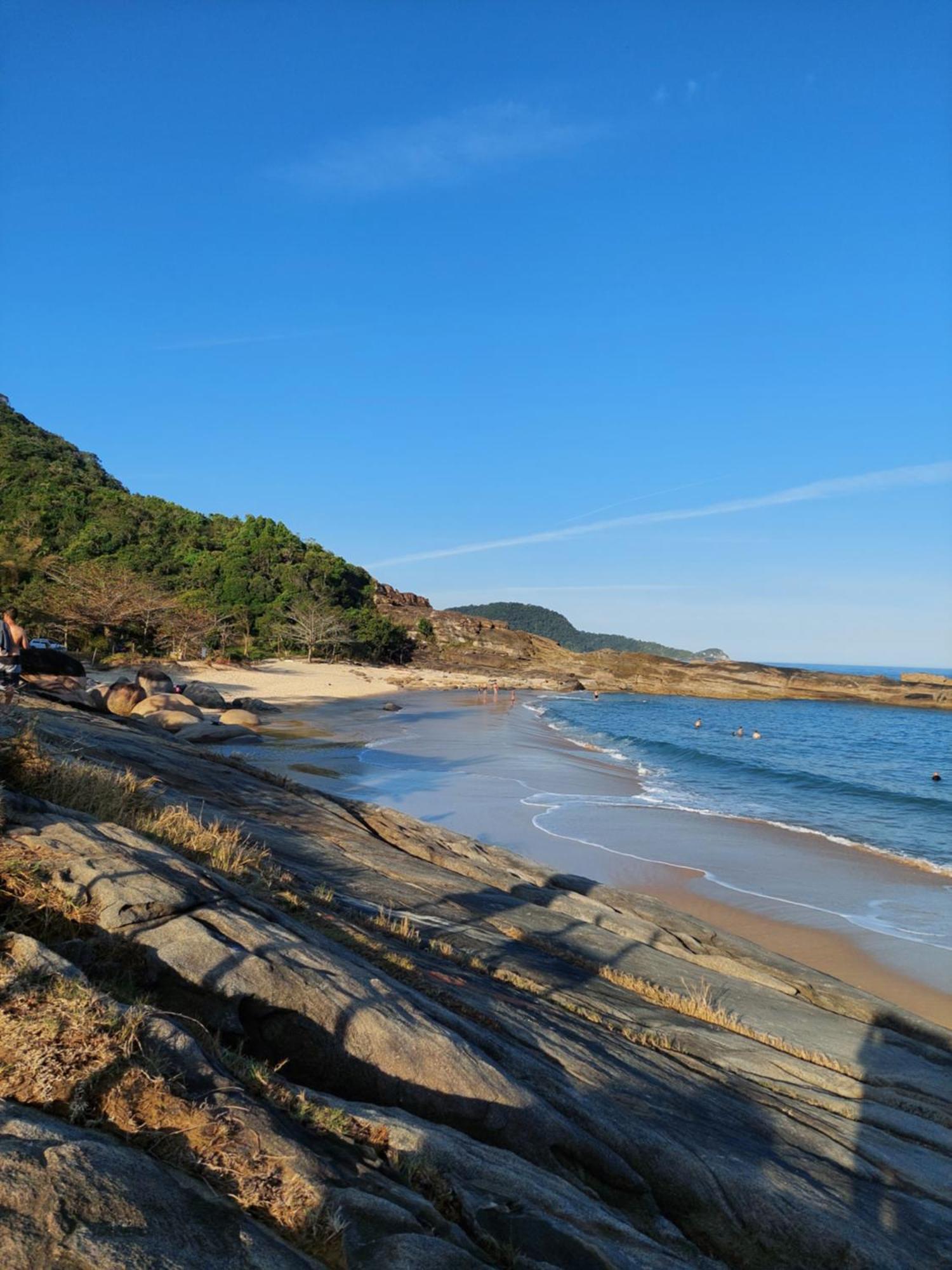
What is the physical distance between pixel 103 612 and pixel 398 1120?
149 feet

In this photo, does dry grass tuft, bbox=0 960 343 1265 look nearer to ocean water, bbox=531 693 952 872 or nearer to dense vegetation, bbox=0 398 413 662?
ocean water, bbox=531 693 952 872

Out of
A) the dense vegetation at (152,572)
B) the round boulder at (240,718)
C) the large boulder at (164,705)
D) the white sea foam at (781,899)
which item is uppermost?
the dense vegetation at (152,572)

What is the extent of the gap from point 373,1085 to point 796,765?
34887 millimetres

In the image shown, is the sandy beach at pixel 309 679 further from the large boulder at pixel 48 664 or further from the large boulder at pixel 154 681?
the large boulder at pixel 48 664

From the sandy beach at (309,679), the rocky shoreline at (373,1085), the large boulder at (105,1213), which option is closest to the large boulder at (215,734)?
the sandy beach at (309,679)

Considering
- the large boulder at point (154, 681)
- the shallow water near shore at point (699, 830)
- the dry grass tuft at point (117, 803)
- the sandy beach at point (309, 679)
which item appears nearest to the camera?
the dry grass tuft at point (117, 803)

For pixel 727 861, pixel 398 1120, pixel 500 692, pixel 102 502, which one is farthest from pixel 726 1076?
pixel 102 502

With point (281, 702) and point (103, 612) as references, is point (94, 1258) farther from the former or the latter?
point (103, 612)

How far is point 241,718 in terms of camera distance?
29125mm

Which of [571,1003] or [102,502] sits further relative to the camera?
[102,502]

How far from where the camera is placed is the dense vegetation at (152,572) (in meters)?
44.7

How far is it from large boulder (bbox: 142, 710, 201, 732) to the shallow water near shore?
246 centimetres

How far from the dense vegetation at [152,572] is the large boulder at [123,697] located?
2310 cm

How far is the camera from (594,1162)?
13.4 ft
